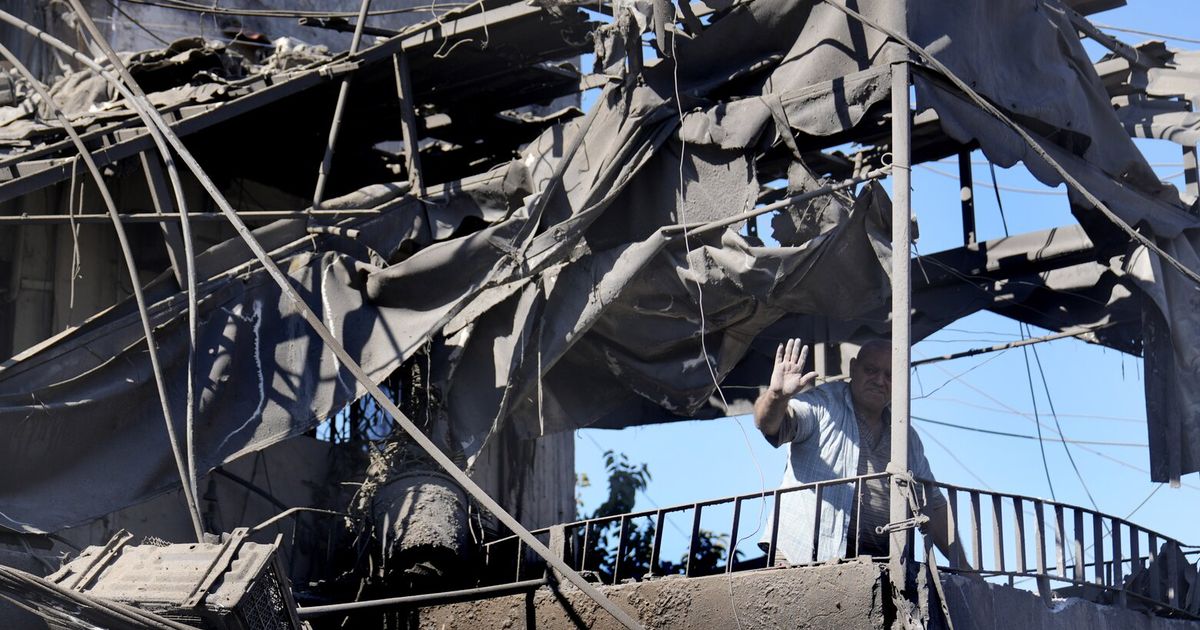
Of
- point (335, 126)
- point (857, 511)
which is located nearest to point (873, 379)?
point (857, 511)

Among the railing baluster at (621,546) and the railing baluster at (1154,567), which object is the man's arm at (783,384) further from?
the railing baluster at (1154,567)

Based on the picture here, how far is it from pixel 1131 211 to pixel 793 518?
342cm

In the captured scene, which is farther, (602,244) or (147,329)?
(602,244)

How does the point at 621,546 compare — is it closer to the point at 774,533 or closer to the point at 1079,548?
the point at 774,533

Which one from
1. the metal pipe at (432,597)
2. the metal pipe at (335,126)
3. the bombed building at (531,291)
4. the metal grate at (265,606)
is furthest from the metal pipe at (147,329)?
the metal pipe at (335,126)

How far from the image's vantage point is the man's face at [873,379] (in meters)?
9.66

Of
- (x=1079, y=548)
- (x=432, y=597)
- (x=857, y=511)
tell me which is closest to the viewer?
(x=857, y=511)

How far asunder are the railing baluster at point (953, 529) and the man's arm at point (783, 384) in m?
0.99

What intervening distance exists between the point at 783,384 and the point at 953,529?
1.27 meters

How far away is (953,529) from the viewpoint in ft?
29.5

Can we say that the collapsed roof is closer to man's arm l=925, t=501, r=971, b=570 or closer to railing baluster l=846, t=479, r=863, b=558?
railing baluster l=846, t=479, r=863, b=558

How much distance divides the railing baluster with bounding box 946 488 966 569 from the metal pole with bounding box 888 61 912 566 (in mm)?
480

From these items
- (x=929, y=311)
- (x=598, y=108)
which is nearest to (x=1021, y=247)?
(x=929, y=311)

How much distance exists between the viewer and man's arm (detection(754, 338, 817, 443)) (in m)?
8.81
